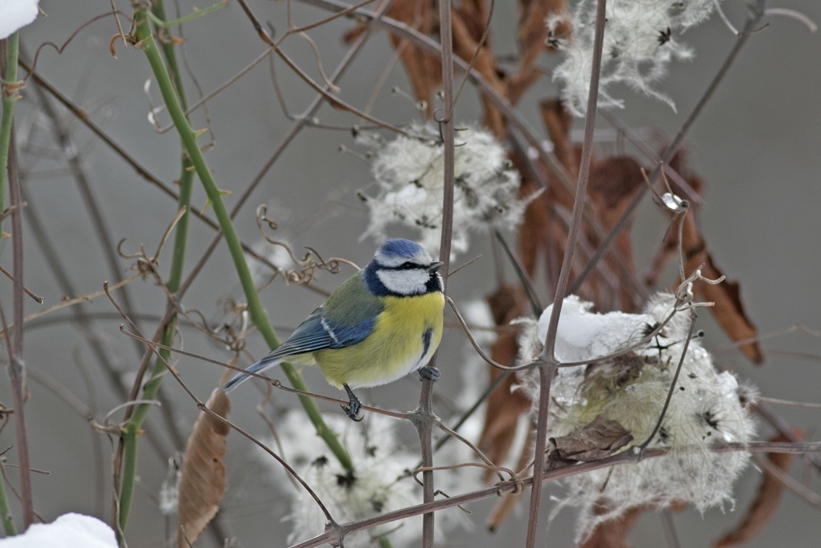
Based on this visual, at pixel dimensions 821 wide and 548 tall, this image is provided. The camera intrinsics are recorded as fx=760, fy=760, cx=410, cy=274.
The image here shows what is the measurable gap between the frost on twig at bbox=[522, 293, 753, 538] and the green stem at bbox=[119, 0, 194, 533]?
1.54 ft

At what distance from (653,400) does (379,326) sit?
456mm

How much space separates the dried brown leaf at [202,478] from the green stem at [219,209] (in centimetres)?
11

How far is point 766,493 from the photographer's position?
4.10 feet

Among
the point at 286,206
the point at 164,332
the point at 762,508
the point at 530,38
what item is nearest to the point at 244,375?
the point at 164,332

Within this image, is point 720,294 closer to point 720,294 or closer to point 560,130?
point 720,294

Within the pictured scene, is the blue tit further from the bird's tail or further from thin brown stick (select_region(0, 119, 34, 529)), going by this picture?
thin brown stick (select_region(0, 119, 34, 529))

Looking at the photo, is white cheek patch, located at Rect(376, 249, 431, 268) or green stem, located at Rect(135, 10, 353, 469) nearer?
green stem, located at Rect(135, 10, 353, 469)

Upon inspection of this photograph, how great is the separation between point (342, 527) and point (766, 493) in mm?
805

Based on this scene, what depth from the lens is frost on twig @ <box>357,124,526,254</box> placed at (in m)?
1.16

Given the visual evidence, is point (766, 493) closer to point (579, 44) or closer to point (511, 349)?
Result: point (511, 349)

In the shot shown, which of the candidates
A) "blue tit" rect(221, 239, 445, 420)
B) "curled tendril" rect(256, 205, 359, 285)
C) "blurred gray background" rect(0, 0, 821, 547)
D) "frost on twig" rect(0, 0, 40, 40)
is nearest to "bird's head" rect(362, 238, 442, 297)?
"blue tit" rect(221, 239, 445, 420)

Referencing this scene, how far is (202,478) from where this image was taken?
37.3 inches

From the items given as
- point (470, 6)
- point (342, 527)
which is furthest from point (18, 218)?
point (470, 6)

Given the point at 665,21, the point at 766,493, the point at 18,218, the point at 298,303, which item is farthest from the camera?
the point at 298,303
